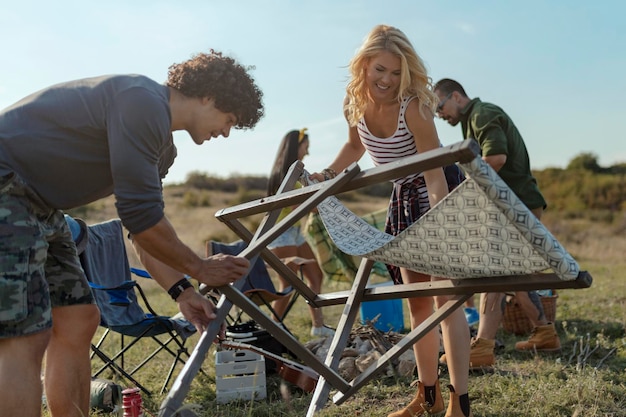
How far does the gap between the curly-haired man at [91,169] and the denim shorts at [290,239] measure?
3776mm

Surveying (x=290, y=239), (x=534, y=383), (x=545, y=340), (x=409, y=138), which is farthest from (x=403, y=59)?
(x=290, y=239)

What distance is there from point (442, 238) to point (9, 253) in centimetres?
136

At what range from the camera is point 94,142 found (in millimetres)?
2061

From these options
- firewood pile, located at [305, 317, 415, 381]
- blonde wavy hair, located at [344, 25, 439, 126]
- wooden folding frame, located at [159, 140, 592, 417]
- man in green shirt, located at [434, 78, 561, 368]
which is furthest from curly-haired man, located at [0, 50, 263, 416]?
man in green shirt, located at [434, 78, 561, 368]

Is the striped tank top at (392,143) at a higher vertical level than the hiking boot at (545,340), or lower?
higher

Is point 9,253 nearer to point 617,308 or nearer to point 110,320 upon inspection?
point 110,320

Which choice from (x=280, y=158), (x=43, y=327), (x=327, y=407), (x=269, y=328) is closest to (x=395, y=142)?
(x=269, y=328)

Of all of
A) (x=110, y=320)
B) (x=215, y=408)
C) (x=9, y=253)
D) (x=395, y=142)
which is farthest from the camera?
(x=110, y=320)

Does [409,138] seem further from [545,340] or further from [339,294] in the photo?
[545,340]

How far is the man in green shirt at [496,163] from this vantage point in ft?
13.7

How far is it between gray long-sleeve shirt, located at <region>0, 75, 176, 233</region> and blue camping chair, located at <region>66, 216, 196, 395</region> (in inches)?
61.4

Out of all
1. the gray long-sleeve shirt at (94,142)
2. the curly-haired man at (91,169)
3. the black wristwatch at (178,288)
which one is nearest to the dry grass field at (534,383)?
the black wristwatch at (178,288)

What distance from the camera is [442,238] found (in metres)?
2.34

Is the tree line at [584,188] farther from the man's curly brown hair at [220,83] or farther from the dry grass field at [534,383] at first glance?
the man's curly brown hair at [220,83]
